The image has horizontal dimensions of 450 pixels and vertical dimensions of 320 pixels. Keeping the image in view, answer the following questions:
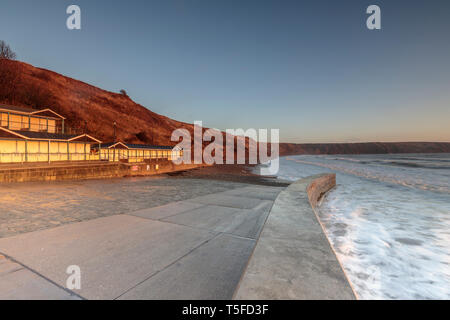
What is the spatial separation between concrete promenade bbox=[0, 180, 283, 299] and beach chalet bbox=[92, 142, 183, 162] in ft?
104

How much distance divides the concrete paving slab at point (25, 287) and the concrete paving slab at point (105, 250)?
9 cm

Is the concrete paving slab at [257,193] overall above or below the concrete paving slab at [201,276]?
below

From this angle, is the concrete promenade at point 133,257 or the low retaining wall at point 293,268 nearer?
the low retaining wall at point 293,268

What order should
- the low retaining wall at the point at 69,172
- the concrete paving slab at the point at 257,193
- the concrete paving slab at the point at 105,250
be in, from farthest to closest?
the low retaining wall at the point at 69,172
the concrete paving slab at the point at 257,193
the concrete paving slab at the point at 105,250

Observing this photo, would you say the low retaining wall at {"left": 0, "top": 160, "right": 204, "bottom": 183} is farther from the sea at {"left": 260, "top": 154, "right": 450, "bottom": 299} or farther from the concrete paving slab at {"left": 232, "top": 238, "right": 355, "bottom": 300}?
the sea at {"left": 260, "top": 154, "right": 450, "bottom": 299}

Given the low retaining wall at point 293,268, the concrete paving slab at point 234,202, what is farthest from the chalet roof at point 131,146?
the low retaining wall at point 293,268

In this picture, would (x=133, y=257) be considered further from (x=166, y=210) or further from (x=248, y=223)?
(x=166, y=210)

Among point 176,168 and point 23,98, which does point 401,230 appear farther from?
point 23,98

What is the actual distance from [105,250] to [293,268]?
2.92m

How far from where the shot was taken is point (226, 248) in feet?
11.0

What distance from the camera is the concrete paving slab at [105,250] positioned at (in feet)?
7.93
